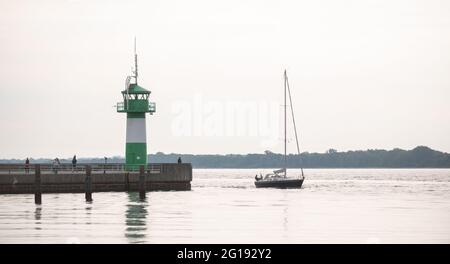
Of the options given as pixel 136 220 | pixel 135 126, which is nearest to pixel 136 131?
pixel 135 126

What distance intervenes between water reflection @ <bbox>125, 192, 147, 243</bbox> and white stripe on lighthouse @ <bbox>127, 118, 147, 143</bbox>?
10054mm

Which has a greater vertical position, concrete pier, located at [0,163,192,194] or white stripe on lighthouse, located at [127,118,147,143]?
Result: white stripe on lighthouse, located at [127,118,147,143]

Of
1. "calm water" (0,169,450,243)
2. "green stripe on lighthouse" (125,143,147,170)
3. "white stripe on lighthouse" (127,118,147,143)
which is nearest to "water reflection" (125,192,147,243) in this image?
"calm water" (0,169,450,243)

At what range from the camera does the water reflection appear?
34.8m

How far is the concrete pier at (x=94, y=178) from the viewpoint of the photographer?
63.0 m

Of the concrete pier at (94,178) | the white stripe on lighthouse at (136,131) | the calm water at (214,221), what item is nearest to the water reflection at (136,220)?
the calm water at (214,221)

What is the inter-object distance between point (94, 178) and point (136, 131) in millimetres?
6018

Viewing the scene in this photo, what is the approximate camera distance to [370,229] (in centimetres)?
3884

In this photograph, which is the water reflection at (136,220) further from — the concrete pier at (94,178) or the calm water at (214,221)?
the concrete pier at (94,178)

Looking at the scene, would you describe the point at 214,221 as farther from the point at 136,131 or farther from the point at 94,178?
the point at 136,131

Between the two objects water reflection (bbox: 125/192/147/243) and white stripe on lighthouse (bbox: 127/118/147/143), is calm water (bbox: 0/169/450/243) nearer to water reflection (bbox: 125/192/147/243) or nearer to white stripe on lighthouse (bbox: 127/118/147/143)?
water reflection (bbox: 125/192/147/243)
